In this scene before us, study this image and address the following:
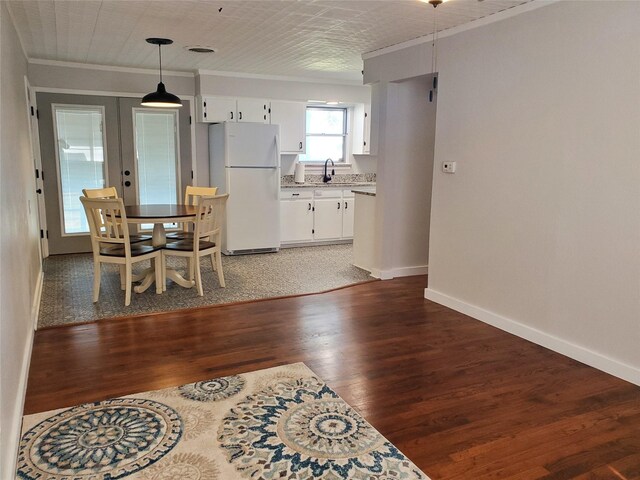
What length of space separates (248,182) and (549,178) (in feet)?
12.7

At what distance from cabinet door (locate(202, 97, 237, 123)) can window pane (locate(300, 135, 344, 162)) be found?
4.35 feet

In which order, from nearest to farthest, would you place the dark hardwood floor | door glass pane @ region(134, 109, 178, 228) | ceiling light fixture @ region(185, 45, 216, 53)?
the dark hardwood floor < ceiling light fixture @ region(185, 45, 216, 53) < door glass pane @ region(134, 109, 178, 228)

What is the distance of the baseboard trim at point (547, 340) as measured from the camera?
9.55 ft

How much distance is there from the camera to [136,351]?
10.7ft

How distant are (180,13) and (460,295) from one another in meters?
3.16

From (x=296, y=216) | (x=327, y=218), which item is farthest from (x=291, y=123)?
(x=327, y=218)

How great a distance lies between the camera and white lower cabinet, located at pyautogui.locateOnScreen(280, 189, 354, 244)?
22.3 ft

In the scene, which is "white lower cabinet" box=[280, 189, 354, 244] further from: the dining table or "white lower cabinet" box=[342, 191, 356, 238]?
the dining table

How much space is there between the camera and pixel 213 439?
224 cm

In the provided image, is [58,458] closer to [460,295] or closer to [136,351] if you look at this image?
[136,351]

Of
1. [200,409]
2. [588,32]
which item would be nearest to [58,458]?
[200,409]

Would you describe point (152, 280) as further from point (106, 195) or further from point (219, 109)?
point (219, 109)

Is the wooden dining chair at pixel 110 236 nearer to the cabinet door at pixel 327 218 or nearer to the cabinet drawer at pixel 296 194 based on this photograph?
the cabinet drawer at pixel 296 194

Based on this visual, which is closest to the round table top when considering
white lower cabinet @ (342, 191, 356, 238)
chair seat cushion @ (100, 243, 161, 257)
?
chair seat cushion @ (100, 243, 161, 257)
